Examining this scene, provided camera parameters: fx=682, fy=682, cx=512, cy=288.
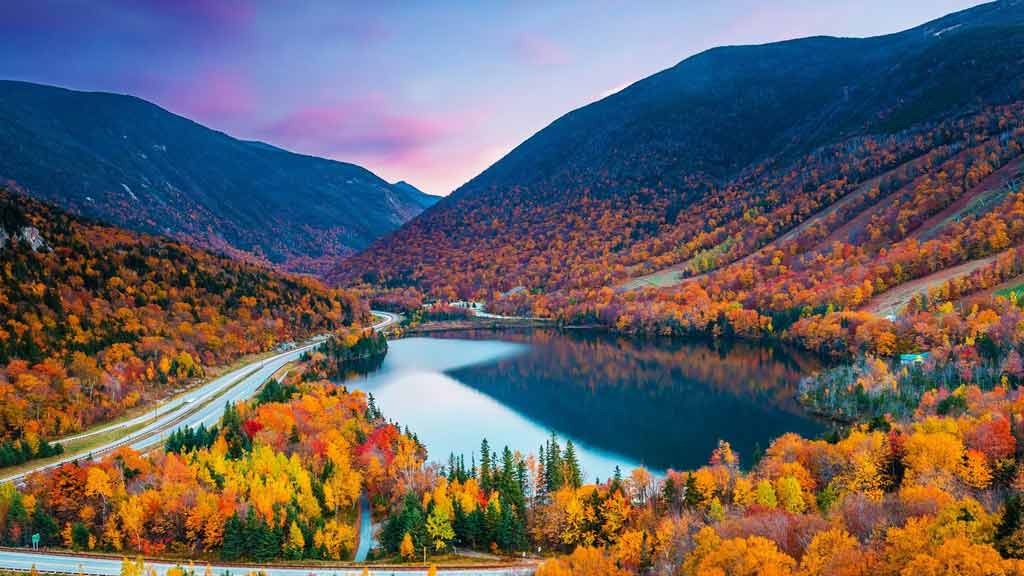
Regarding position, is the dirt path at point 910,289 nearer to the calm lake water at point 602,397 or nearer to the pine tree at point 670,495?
the calm lake water at point 602,397

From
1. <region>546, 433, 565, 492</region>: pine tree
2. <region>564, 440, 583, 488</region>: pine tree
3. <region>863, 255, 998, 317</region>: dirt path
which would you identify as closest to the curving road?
<region>546, 433, 565, 492</region>: pine tree

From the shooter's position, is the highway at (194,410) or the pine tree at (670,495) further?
the highway at (194,410)

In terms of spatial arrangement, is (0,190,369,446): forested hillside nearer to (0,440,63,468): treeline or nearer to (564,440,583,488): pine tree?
(0,440,63,468): treeline

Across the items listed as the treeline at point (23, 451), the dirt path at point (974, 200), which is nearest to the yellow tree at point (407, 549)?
the treeline at point (23, 451)

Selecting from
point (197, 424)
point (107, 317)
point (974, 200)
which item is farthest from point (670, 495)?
point (974, 200)

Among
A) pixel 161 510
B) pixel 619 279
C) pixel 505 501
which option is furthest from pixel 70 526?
pixel 619 279
